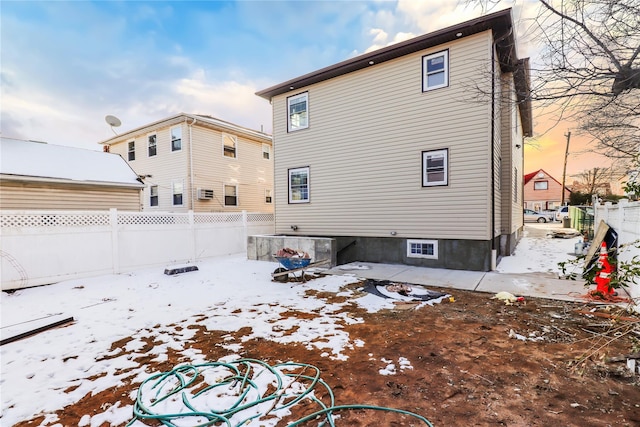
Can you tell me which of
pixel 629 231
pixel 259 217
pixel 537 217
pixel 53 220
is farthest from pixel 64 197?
pixel 537 217

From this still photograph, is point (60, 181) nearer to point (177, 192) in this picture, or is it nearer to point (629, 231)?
point (177, 192)

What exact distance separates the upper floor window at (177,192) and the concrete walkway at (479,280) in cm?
1013

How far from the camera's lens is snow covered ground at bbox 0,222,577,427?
8.72 ft

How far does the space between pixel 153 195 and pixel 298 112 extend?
1044cm

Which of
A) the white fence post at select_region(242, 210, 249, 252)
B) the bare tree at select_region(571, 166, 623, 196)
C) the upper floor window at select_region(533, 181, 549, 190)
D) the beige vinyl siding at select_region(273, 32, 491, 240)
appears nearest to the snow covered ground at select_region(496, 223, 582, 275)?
the beige vinyl siding at select_region(273, 32, 491, 240)

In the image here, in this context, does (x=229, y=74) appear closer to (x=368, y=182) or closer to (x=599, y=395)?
(x=368, y=182)

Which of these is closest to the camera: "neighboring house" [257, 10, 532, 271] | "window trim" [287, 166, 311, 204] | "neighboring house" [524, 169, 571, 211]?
"neighboring house" [257, 10, 532, 271]

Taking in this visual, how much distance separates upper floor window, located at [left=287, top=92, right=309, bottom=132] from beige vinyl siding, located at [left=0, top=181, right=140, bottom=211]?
7682 millimetres

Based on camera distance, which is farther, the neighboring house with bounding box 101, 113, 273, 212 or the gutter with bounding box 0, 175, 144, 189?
the neighboring house with bounding box 101, 113, 273, 212

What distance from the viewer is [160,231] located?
347 inches

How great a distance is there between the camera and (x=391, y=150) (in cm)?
862

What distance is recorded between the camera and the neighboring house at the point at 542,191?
38884 mm

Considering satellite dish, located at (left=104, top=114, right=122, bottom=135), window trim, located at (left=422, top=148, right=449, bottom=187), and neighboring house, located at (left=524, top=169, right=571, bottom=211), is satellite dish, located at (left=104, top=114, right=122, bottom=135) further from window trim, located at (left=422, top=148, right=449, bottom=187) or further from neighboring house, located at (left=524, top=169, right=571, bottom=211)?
neighboring house, located at (left=524, top=169, right=571, bottom=211)

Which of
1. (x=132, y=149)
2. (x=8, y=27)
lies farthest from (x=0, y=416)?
(x=132, y=149)
